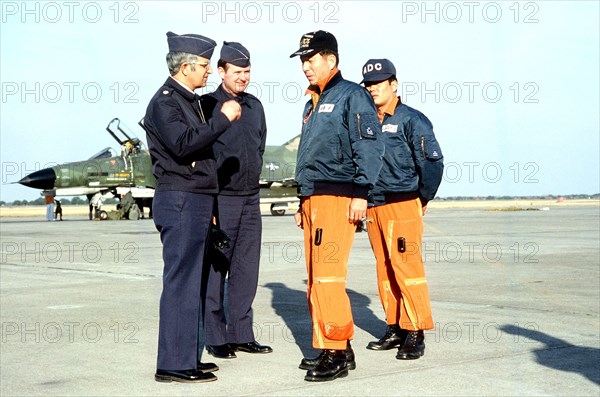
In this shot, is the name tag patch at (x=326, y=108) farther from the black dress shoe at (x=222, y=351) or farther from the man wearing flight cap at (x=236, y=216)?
the black dress shoe at (x=222, y=351)

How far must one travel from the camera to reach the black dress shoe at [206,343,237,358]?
615 cm

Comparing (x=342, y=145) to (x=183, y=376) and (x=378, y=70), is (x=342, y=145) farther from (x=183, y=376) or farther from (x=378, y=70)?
(x=183, y=376)

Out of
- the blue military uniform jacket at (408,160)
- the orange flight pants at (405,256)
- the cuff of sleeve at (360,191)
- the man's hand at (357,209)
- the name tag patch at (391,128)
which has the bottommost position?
the orange flight pants at (405,256)

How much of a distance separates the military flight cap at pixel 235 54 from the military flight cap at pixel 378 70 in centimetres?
91

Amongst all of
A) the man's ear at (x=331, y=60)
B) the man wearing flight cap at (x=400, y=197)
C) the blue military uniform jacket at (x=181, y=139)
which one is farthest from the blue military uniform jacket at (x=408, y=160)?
the blue military uniform jacket at (x=181, y=139)

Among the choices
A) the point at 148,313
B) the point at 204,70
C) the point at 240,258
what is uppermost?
Answer: the point at 204,70

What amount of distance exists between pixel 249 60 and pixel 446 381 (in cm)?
280

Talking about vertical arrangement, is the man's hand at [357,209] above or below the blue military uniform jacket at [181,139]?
below

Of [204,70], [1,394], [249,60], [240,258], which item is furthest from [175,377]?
[249,60]

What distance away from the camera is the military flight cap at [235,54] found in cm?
636

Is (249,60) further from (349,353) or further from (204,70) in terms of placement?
(349,353)

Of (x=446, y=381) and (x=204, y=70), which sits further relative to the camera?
(x=204, y=70)

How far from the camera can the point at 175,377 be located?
526 cm

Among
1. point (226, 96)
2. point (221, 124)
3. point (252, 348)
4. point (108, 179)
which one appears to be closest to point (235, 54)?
point (226, 96)
